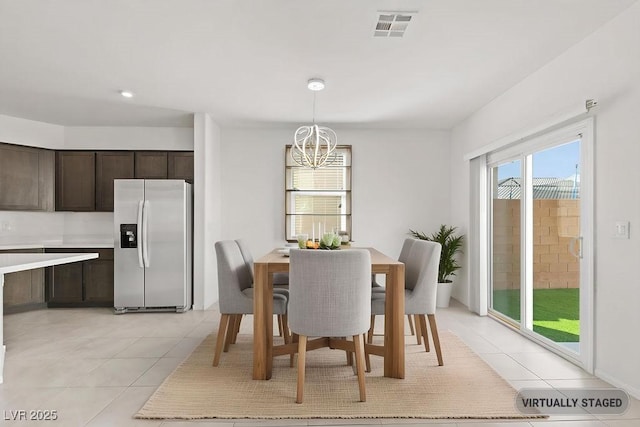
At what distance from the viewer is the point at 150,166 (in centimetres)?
529

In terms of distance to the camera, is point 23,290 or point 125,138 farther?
point 125,138

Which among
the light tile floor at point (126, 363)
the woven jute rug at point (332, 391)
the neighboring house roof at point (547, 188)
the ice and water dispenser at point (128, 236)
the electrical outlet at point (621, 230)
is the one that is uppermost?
the neighboring house roof at point (547, 188)

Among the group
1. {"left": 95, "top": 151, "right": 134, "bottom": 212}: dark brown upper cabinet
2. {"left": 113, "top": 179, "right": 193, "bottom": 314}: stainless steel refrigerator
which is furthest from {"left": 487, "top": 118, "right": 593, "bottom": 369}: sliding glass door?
{"left": 95, "top": 151, "right": 134, "bottom": 212}: dark brown upper cabinet

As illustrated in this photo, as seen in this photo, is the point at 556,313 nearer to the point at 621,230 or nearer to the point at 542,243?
the point at 542,243

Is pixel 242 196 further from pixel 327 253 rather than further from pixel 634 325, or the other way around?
pixel 634 325

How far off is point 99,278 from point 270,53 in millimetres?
3806

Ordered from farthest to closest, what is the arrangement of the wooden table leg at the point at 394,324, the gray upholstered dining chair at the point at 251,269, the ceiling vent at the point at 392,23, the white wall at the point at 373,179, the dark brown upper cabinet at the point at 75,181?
the white wall at the point at 373,179 < the dark brown upper cabinet at the point at 75,181 < the gray upholstered dining chair at the point at 251,269 < the wooden table leg at the point at 394,324 < the ceiling vent at the point at 392,23

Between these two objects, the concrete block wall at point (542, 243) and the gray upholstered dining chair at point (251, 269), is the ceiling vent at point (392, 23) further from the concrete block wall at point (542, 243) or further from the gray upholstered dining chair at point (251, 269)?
the gray upholstered dining chair at point (251, 269)

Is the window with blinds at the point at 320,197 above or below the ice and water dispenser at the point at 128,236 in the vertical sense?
above

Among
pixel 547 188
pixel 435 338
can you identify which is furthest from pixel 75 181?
pixel 547 188

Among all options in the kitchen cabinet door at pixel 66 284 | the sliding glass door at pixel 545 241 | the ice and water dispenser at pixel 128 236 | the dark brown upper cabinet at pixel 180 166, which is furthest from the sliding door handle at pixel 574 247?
the kitchen cabinet door at pixel 66 284

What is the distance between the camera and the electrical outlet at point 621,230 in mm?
2443

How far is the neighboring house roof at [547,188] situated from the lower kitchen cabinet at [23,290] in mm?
5665

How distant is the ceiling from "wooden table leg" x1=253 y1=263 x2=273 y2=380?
168cm
